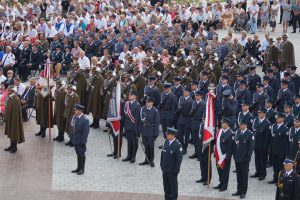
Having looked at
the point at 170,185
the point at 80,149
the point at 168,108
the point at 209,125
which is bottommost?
the point at 170,185

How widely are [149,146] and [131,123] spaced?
761mm

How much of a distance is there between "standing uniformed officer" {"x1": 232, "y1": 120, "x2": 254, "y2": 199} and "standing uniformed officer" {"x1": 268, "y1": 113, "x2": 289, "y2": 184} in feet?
3.25

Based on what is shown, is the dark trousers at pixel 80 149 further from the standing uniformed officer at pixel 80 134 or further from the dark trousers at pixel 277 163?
the dark trousers at pixel 277 163

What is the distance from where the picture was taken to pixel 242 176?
17.2 meters

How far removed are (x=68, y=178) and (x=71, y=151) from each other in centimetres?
220

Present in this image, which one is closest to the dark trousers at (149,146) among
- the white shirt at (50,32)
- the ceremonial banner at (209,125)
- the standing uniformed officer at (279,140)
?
the ceremonial banner at (209,125)

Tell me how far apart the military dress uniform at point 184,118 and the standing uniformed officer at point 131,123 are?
1.30m

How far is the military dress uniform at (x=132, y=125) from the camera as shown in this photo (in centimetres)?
1928

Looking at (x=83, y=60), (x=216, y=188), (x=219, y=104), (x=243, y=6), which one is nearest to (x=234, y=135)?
(x=216, y=188)

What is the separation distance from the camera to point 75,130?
18391 millimetres

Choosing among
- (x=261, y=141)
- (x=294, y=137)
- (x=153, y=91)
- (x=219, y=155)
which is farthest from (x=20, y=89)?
(x=294, y=137)

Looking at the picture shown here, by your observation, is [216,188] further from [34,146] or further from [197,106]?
[34,146]

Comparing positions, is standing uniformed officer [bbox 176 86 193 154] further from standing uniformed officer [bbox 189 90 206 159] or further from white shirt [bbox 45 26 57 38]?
white shirt [bbox 45 26 57 38]

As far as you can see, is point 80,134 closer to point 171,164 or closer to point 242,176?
point 171,164
